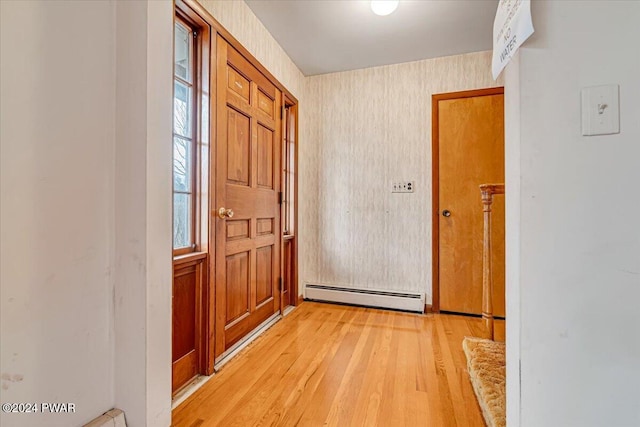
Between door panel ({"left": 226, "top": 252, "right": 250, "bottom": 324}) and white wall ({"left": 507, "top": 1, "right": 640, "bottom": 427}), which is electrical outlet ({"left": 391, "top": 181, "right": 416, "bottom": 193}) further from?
white wall ({"left": 507, "top": 1, "right": 640, "bottom": 427})

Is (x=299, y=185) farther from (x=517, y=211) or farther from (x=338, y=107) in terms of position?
(x=517, y=211)

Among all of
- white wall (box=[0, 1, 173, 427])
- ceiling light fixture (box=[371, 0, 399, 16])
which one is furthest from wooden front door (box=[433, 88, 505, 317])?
white wall (box=[0, 1, 173, 427])

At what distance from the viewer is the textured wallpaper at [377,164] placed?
9.32 ft

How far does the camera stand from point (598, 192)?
777 millimetres

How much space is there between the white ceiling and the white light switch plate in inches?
67.7

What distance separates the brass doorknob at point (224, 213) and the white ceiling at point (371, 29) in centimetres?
148

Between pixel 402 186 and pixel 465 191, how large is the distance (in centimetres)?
57

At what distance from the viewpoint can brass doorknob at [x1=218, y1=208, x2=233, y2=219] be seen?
1784mm

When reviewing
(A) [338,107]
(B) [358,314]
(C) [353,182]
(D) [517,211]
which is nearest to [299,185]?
(C) [353,182]

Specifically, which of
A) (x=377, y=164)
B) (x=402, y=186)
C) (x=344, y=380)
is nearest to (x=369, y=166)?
(x=377, y=164)

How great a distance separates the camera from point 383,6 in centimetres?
199

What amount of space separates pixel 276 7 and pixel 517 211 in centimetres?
213

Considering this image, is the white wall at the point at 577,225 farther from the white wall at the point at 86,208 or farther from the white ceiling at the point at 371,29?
the white ceiling at the point at 371,29

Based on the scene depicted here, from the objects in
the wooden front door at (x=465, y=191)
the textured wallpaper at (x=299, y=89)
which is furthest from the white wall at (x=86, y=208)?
the wooden front door at (x=465, y=191)
